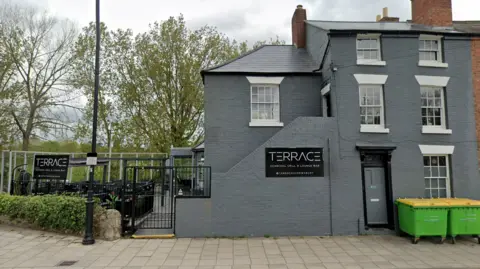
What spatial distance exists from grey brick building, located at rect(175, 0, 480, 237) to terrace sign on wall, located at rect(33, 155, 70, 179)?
19.0ft

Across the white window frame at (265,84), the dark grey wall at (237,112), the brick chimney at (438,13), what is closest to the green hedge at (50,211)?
the dark grey wall at (237,112)

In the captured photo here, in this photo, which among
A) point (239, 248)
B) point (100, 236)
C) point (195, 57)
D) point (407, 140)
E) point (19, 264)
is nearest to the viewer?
point (19, 264)

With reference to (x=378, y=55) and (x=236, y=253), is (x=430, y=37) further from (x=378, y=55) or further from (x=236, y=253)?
(x=236, y=253)

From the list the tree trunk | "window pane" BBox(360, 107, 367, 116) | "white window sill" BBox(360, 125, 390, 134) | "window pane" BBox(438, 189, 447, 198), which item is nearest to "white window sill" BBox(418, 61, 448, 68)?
"window pane" BBox(360, 107, 367, 116)

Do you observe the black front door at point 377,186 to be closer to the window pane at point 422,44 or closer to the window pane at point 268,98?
the window pane at point 268,98

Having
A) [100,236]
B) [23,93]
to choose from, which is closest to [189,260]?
[100,236]

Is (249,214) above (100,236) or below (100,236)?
above

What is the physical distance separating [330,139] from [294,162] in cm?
158

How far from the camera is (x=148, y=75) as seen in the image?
23.3 metres

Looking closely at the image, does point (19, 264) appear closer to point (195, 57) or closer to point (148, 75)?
point (148, 75)

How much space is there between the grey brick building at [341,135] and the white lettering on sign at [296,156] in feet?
0.16

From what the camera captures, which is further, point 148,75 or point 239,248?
point 148,75

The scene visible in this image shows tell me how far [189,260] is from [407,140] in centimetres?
876

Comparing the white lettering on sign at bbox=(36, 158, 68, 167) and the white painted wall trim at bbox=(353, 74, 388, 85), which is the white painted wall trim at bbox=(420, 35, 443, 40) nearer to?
the white painted wall trim at bbox=(353, 74, 388, 85)
